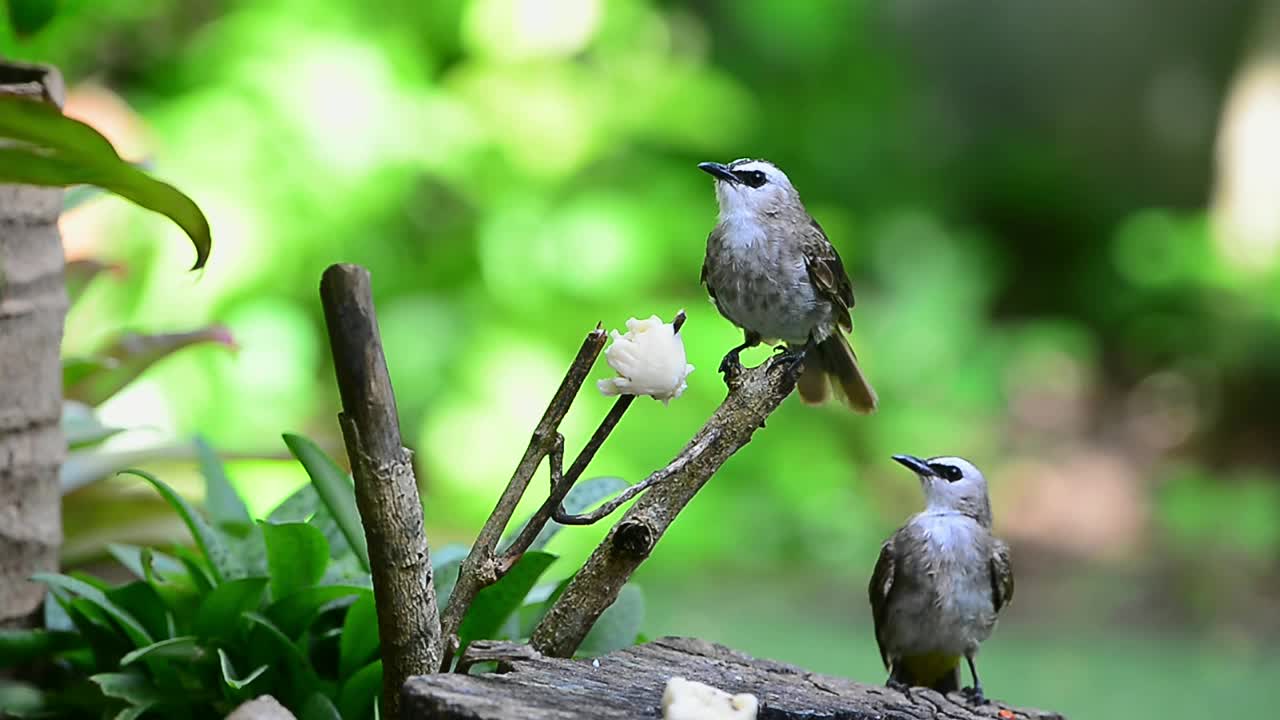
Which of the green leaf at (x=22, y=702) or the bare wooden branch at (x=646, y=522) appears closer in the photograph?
the bare wooden branch at (x=646, y=522)

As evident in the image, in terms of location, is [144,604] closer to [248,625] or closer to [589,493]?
[248,625]

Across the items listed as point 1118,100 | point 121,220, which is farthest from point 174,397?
point 1118,100

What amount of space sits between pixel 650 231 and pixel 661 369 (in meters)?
2.60

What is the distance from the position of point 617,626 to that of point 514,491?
0.24 m

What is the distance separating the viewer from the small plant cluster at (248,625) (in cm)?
99

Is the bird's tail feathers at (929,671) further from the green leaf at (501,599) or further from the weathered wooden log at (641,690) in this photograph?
the green leaf at (501,599)

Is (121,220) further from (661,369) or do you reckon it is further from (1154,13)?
(1154,13)

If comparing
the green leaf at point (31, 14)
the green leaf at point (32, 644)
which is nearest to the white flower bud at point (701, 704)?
the green leaf at point (32, 644)

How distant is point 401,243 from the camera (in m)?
3.63

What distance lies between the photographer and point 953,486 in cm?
110

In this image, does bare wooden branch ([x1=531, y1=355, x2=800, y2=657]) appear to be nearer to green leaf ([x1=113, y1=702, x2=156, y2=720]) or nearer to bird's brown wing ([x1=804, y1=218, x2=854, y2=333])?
bird's brown wing ([x1=804, y1=218, x2=854, y2=333])

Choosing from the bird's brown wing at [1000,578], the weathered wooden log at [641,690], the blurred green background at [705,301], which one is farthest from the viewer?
the blurred green background at [705,301]

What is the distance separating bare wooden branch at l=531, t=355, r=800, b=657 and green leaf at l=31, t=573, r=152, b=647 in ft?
1.09

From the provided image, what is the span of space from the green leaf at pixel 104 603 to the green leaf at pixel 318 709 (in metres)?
0.14
